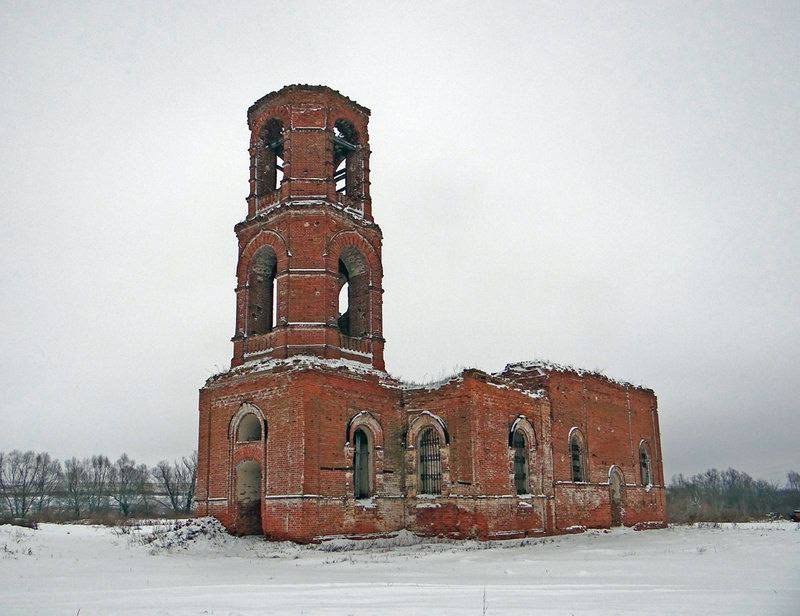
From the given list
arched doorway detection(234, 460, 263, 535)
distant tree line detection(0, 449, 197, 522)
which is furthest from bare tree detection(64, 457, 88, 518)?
arched doorway detection(234, 460, 263, 535)

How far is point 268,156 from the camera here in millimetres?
20734

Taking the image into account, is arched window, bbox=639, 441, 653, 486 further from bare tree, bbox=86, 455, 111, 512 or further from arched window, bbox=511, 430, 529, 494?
bare tree, bbox=86, 455, 111, 512

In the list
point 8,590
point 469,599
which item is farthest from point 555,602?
point 8,590

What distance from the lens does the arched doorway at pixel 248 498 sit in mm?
17672

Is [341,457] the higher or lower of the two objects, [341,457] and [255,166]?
the lower

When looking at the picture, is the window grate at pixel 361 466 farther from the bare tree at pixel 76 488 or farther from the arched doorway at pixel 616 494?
the bare tree at pixel 76 488

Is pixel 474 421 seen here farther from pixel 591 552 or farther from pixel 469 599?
pixel 469 599

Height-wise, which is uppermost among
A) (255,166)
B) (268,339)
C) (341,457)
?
(255,166)

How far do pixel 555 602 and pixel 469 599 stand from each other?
106cm

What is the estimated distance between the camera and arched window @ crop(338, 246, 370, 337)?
1991 cm

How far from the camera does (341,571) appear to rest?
12.1 m

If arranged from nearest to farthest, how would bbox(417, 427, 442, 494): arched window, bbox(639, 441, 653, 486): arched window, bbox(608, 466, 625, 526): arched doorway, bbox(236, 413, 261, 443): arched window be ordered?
bbox(236, 413, 261, 443): arched window, bbox(417, 427, 442, 494): arched window, bbox(608, 466, 625, 526): arched doorway, bbox(639, 441, 653, 486): arched window

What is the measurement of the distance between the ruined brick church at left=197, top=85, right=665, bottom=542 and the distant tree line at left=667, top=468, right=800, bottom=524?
64.0 ft

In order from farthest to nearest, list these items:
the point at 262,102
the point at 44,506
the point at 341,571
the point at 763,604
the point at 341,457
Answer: the point at 44,506, the point at 262,102, the point at 341,457, the point at 341,571, the point at 763,604
